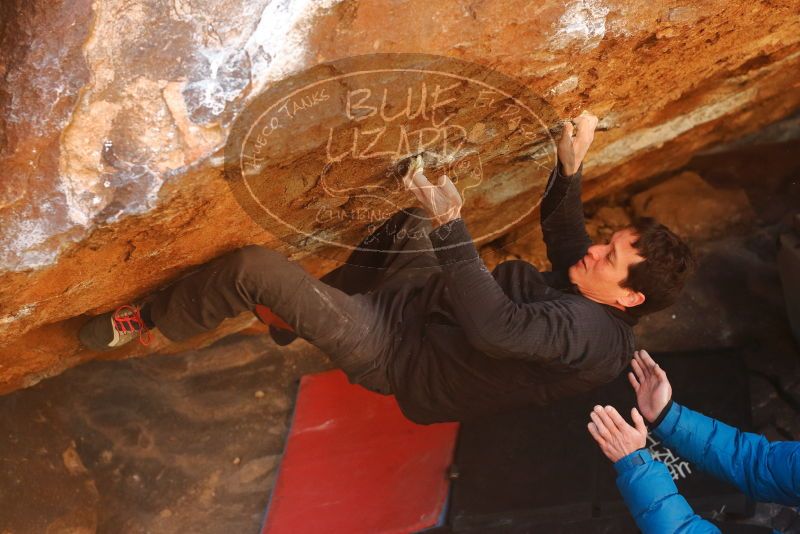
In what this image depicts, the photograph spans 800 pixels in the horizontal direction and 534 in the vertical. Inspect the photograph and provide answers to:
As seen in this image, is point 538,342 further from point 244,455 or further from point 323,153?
point 244,455

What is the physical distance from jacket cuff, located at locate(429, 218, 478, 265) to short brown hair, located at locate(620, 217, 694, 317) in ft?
1.73

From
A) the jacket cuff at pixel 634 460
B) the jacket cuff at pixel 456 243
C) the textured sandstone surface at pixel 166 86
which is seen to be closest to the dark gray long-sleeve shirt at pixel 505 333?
the jacket cuff at pixel 456 243

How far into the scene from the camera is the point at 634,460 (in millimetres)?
2369

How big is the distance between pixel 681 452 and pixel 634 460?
321 mm

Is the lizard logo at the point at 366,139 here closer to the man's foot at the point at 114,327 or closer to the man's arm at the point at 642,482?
the man's foot at the point at 114,327

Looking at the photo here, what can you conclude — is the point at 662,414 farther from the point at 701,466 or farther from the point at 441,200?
the point at 441,200

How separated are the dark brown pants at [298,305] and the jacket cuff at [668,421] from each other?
924 millimetres

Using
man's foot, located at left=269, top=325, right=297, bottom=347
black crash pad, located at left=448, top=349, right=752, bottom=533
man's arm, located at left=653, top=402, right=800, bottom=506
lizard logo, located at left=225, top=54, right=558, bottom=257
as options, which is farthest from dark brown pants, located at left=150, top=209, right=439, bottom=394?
man's arm, located at left=653, top=402, right=800, bottom=506

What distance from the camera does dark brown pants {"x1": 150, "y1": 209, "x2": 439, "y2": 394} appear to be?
2.35 meters

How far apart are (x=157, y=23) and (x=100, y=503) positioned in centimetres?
228

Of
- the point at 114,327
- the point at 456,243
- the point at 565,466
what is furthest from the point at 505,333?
the point at 114,327

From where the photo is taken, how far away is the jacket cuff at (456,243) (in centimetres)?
218

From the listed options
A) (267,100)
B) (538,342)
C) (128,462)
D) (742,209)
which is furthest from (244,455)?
(742,209)

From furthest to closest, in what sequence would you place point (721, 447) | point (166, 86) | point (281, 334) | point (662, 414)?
1. point (281, 334)
2. point (662, 414)
3. point (721, 447)
4. point (166, 86)
